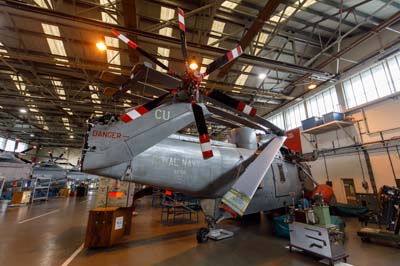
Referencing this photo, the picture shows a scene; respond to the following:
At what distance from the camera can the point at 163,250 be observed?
4469 millimetres

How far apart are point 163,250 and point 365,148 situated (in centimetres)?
906

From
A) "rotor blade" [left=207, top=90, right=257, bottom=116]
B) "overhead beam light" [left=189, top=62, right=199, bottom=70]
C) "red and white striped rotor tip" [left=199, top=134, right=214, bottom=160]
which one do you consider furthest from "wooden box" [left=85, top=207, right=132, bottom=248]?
"overhead beam light" [left=189, top=62, right=199, bottom=70]

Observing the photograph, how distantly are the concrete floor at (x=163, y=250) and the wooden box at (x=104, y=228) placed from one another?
191 mm

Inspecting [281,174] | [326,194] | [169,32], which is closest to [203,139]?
[281,174]

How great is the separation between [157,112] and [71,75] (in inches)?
300

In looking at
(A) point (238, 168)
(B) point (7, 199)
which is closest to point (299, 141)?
(A) point (238, 168)

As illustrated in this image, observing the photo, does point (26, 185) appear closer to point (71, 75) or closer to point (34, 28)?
point (71, 75)

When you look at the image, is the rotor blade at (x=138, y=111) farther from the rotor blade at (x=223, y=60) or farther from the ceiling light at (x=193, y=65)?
the rotor blade at (x=223, y=60)

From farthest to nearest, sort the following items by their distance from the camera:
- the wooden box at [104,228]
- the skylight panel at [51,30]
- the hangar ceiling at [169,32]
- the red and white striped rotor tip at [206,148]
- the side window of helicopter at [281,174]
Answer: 1. the skylight panel at [51,30]
2. the side window of helicopter at [281,174]
3. the hangar ceiling at [169,32]
4. the wooden box at [104,228]
5. the red and white striped rotor tip at [206,148]

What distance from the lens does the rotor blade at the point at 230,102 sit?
13.6ft

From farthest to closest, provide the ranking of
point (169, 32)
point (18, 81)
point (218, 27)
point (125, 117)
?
point (18, 81)
point (169, 32)
point (218, 27)
point (125, 117)

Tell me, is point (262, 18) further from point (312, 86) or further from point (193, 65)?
point (312, 86)

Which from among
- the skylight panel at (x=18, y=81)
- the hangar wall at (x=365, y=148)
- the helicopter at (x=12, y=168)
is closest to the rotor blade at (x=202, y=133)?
the hangar wall at (x=365, y=148)

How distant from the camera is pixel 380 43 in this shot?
7180 mm
